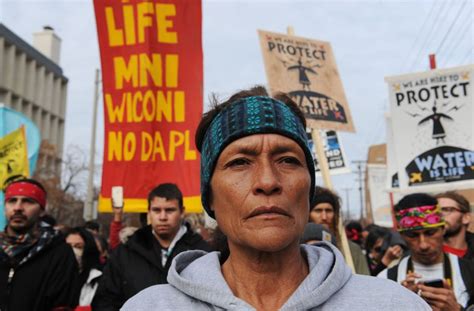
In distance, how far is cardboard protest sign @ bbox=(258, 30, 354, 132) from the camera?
5.69 metres

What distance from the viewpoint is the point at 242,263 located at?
1.51 meters

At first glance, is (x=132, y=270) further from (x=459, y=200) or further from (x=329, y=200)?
(x=459, y=200)

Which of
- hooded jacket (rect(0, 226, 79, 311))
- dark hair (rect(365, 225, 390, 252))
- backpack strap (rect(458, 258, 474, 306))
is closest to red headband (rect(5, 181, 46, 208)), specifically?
hooded jacket (rect(0, 226, 79, 311))

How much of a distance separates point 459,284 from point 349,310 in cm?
199

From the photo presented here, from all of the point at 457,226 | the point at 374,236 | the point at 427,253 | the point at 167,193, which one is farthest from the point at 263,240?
the point at 374,236

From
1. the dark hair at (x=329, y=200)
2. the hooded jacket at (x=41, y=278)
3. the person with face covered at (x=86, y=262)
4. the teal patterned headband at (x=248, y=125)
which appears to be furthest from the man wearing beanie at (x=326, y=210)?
the teal patterned headband at (x=248, y=125)

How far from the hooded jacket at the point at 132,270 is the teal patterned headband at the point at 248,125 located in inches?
94.0

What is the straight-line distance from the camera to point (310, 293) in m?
1.36

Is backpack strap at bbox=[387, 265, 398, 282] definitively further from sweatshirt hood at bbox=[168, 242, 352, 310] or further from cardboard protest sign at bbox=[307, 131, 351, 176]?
cardboard protest sign at bbox=[307, 131, 351, 176]

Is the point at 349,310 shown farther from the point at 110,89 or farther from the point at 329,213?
the point at 110,89

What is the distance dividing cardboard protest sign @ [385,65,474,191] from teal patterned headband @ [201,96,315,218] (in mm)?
5091

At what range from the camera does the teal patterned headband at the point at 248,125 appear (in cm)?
151

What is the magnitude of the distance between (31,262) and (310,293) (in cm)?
325

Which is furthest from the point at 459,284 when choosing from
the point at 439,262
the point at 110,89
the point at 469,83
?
the point at 469,83
